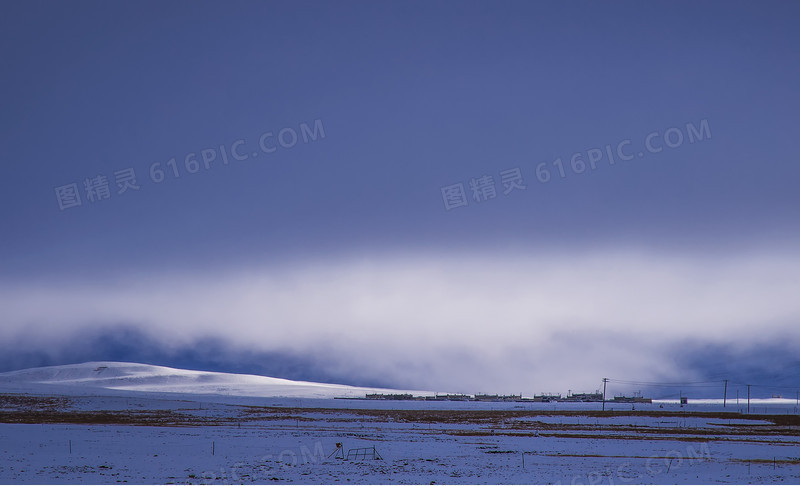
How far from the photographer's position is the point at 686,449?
55.8 metres

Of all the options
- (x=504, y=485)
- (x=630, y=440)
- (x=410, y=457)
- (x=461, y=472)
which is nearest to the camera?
(x=504, y=485)

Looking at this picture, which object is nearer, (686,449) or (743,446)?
(686,449)

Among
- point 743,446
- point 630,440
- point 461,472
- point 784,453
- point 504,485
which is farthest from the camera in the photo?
point 630,440

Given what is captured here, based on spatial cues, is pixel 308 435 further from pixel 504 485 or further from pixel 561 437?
pixel 504 485

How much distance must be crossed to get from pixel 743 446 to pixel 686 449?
24.2ft

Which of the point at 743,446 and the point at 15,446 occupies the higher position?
the point at 15,446

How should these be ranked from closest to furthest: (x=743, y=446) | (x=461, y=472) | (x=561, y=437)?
(x=461, y=472), (x=743, y=446), (x=561, y=437)

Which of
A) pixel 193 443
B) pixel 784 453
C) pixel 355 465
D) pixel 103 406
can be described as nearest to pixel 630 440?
pixel 784 453

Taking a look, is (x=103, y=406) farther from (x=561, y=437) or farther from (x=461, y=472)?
(x=461, y=472)

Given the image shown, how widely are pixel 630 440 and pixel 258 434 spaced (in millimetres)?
33982

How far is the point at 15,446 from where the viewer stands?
50.2m

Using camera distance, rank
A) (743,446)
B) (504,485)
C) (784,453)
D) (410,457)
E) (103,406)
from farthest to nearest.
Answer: (103,406)
(743,446)
(784,453)
(410,457)
(504,485)

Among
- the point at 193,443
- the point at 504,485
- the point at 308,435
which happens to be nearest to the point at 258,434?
the point at 308,435

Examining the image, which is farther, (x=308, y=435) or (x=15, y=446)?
(x=308, y=435)
